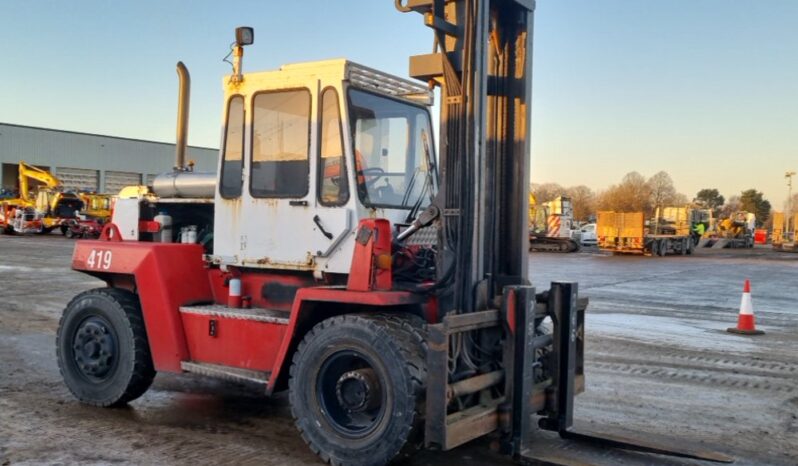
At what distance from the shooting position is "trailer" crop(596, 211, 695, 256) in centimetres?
3756

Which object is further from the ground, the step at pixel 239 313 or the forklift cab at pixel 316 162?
the forklift cab at pixel 316 162

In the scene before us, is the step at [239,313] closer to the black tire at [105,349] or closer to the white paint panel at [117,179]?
the black tire at [105,349]

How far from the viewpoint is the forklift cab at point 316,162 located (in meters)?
5.57

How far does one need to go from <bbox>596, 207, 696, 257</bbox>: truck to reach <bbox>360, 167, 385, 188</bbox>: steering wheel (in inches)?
1308

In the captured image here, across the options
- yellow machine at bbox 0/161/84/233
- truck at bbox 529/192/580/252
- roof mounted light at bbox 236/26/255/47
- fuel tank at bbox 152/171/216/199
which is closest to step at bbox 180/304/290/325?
fuel tank at bbox 152/171/216/199

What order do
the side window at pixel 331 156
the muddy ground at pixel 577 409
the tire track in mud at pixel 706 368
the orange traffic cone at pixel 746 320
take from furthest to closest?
the orange traffic cone at pixel 746 320
the tire track in mud at pixel 706 368
the side window at pixel 331 156
the muddy ground at pixel 577 409

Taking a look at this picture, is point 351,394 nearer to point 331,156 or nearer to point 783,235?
point 331,156

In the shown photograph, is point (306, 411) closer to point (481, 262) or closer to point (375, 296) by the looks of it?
point (375, 296)

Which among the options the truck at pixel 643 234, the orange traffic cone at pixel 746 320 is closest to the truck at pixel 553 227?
the truck at pixel 643 234

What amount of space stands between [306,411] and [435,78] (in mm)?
2405

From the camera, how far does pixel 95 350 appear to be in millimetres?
6602

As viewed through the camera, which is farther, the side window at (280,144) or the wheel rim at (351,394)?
the side window at (280,144)

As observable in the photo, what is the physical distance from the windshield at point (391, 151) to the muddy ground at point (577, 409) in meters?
1.92

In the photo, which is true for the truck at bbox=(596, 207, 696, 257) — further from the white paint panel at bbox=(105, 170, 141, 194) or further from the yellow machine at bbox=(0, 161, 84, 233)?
the white paint panel at bbox=(105, 170, 141, 194)
